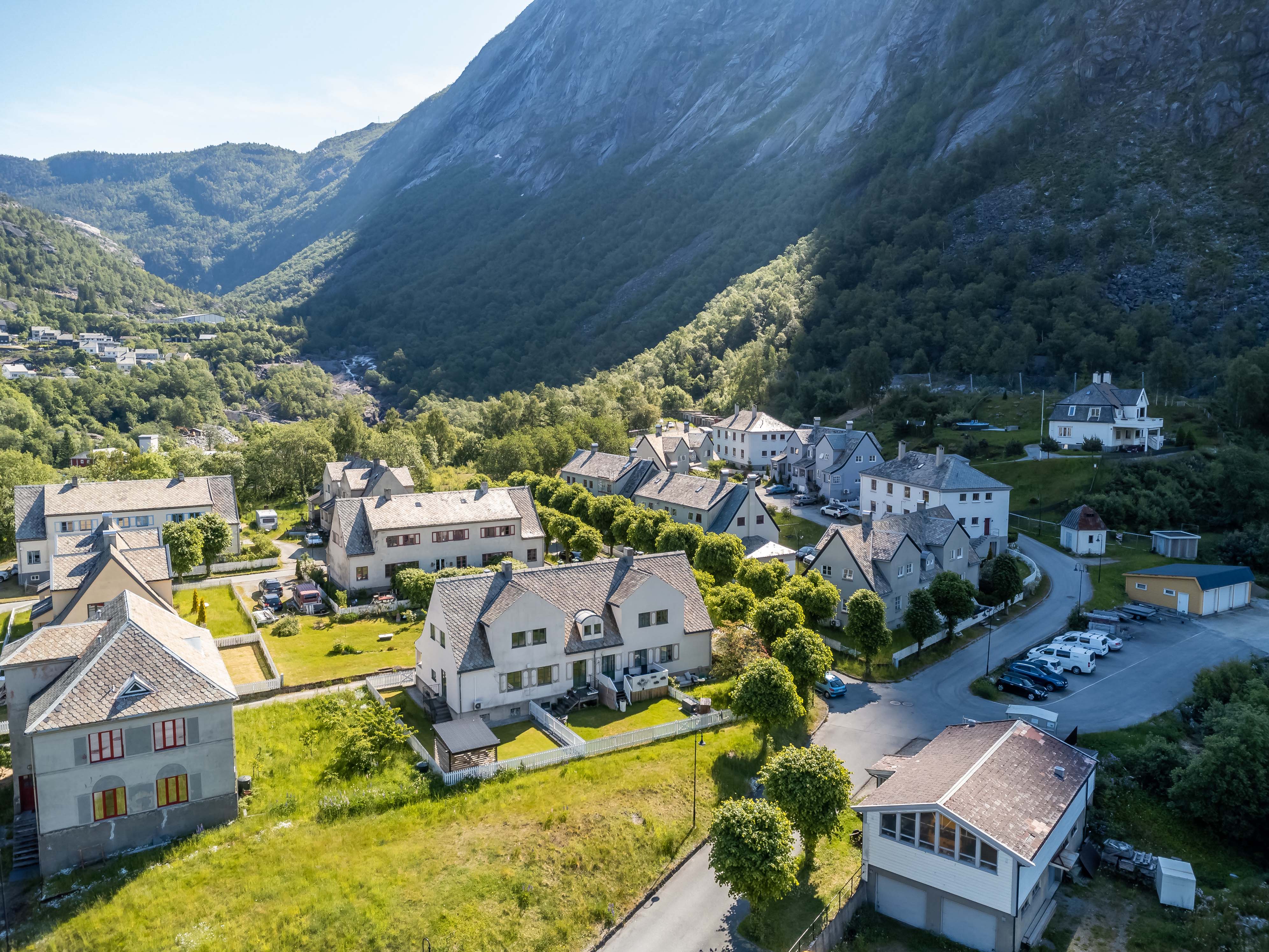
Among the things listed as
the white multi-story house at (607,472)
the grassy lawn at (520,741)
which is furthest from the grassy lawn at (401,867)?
the white multi-story house at (607,472)

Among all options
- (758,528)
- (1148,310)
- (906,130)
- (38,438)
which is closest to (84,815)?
(758,528)

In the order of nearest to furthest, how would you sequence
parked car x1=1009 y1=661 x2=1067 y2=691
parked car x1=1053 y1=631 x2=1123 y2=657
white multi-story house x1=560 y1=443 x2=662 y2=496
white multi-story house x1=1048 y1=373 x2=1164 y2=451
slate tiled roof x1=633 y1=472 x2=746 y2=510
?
parked car x1=1009 y1=661 x2=1067 y2=691 < parked car x1=1053 y1=631 x2=1123 y2=657 < slate tiled roof x1=633 y1=472 x2=746 y2=510 < white multi-story house x1=560 y1=443 x2=662 y2=496 < white multi-story house x1=1048 y1=373 x2=1164 y2=451

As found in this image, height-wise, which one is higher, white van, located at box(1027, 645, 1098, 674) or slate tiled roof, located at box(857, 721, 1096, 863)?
slate tiled roof, located at box(857, 721, 1096, 863)

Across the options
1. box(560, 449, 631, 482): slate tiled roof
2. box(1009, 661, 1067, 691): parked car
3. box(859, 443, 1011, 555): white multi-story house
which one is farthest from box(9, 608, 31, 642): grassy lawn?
box(859, 443, 1011, 555): white multi-story house

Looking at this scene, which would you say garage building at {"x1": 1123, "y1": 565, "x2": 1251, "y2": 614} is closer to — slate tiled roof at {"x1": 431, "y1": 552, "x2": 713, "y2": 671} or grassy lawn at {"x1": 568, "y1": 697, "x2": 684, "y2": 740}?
slate tiled roof at {"x1": 431, "y1": 552, "x2": 713, "y2": 671}

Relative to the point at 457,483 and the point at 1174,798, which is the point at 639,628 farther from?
the point at 457,483

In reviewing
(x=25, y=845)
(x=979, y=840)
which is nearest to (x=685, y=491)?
(x=979, y=840)
